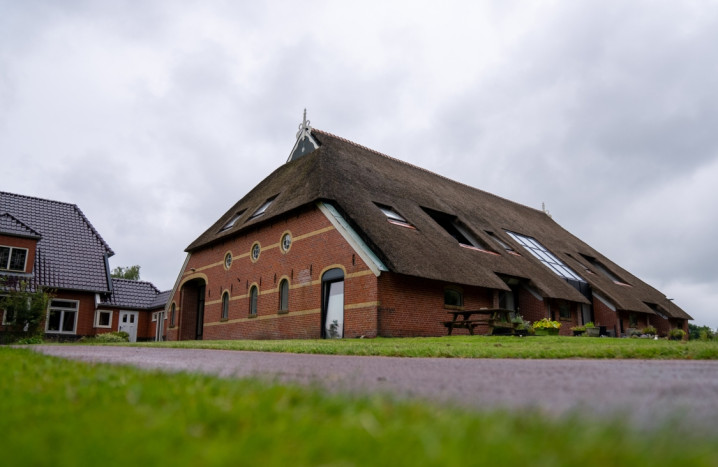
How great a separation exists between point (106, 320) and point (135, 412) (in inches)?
1198

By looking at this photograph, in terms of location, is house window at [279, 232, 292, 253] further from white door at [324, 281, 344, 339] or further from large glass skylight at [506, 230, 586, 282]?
large glass skylight at [506, 230, 586, 282]

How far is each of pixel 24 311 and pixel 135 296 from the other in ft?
41.9

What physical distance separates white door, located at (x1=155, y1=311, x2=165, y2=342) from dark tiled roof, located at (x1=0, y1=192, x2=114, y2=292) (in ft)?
13.6

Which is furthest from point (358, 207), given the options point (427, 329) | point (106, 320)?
point (106, 320)

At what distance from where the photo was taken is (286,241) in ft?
65.9

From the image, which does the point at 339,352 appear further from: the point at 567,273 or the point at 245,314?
the point at 567,273

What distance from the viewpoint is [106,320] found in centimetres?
2944

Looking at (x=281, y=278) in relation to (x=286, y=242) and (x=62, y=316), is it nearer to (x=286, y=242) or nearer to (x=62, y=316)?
(x=286, y=242)

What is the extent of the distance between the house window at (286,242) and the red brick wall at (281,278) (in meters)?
0.15

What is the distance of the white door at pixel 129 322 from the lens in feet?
102

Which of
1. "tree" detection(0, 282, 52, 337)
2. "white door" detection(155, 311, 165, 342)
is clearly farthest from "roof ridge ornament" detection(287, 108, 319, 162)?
"white door" detection(155, 311, 165, 342)

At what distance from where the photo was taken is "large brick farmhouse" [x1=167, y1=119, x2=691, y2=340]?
55.1 ft

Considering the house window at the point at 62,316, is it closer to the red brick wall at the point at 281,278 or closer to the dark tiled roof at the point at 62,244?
the dark tiled roof at the point at 62,244

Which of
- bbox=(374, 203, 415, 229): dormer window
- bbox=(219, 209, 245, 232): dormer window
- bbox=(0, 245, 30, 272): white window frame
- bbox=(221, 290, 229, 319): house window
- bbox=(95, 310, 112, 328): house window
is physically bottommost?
bbox=(95, 310, 112, 328): house window
